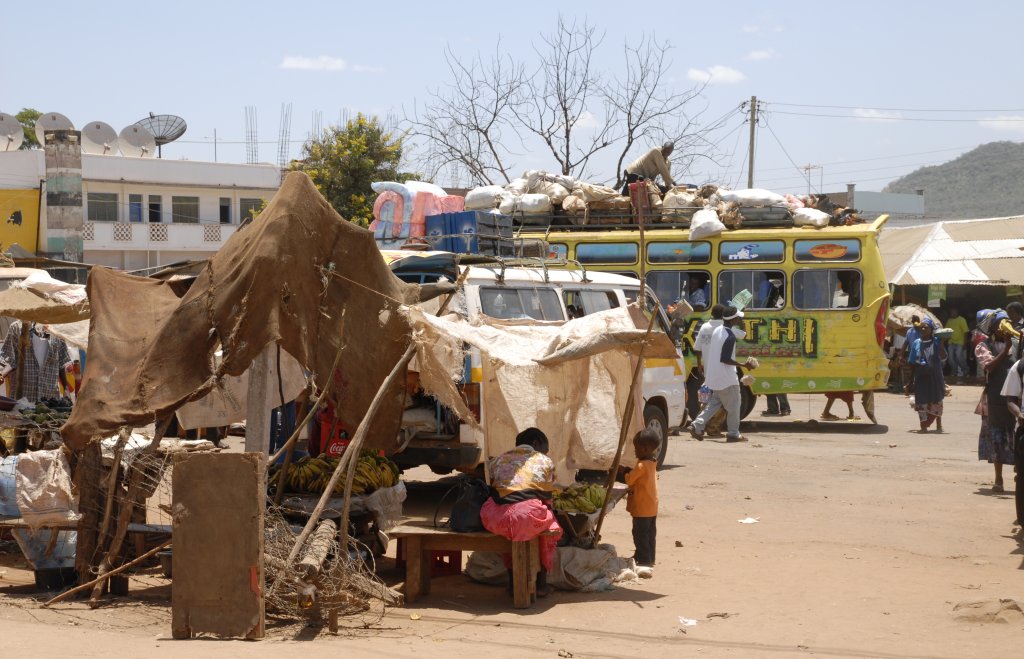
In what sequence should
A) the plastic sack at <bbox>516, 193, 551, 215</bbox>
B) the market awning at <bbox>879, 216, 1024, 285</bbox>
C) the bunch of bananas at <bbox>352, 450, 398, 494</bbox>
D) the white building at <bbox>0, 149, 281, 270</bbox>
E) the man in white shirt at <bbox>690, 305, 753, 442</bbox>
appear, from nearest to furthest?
the bunch of bananas at <bbox>352, 450, 398, 494</bbox>, the man in white shirt at <bbox>690, 305, 753, 442</bbox>, the plastic sack at <bbox>516, 193, 551, 215</bbox>, the market awning at <bbox>879, 216, 1024, 285</bbox>, the white building at <bbox>0, 149, 281, 270</bbox>

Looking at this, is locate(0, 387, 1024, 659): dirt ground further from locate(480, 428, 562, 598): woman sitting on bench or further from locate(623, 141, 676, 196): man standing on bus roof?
locate(623, 141, 676, 196): man standing on bus roof

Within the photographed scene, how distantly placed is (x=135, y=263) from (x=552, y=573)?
41.6 metres

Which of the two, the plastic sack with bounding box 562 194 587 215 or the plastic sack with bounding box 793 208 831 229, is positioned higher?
the plastic sack with bounding box 562 194 587 215

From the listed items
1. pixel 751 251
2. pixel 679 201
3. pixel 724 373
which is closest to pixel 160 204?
pixel 679 201

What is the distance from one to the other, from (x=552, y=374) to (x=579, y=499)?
115 centimetres

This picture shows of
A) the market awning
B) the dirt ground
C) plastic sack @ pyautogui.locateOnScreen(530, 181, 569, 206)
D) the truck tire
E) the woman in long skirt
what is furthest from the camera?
the market awning

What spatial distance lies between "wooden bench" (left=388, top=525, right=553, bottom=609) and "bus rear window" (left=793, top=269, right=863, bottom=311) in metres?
11.6

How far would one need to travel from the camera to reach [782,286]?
18.1m

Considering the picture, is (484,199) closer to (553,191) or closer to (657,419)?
(553,191)

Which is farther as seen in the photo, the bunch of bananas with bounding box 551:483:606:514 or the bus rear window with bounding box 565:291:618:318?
the bus rear window with bounding box 565:291:618:318

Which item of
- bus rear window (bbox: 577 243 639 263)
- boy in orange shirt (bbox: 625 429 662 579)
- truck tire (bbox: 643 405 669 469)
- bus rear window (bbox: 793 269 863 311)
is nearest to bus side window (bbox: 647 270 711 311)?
bus rear window (bbox: 577 243 639 263)

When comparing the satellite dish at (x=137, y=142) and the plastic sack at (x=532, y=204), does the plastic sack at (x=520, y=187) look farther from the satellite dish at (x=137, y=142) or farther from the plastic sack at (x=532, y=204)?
the satellite dish at (x=137, y=142)

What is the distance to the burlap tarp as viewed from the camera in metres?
7.02

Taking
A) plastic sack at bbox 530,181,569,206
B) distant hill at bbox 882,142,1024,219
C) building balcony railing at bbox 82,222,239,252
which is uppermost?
distant hill at bbox 882,142,1024,219
